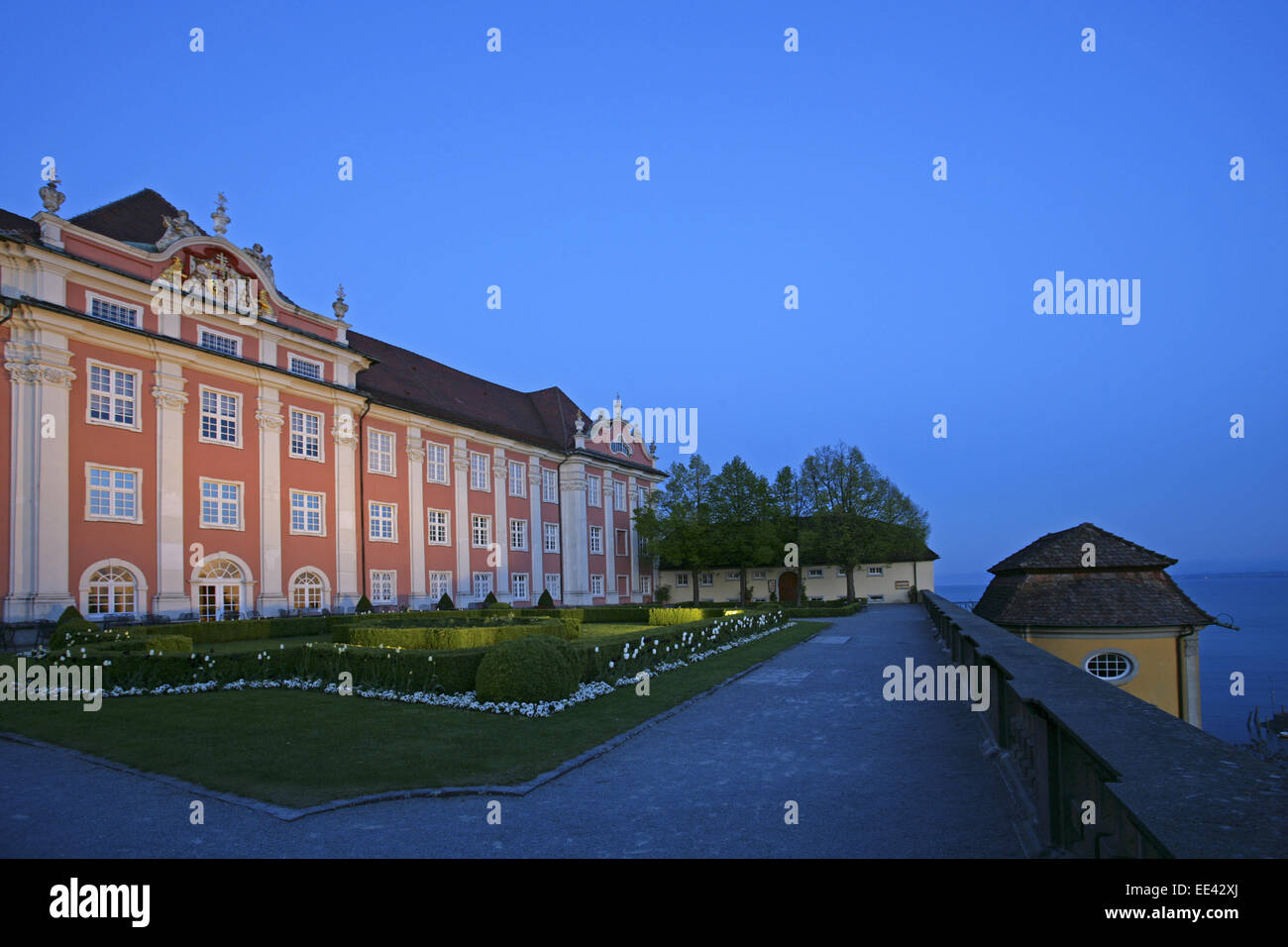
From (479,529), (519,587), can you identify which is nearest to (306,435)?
(479,529)

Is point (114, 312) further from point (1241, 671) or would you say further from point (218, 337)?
point (1241, 671)

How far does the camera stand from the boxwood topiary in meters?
11.5

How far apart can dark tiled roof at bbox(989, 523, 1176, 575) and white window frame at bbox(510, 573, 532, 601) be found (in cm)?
2712

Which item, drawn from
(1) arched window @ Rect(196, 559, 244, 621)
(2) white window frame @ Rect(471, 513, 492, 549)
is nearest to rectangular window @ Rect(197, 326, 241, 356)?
(1) arched window @ Rect(196, 559, 244, 621)

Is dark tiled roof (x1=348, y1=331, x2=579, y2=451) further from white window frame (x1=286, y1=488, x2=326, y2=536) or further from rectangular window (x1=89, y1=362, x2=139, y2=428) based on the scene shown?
rectangular window (x1=89, y1=362, x2=139, y2=428)

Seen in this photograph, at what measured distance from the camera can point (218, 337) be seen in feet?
96.7

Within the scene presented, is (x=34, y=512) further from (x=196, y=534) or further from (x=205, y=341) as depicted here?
(x=205, y=341)

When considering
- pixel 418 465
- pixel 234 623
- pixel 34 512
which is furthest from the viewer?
pixel 418 465

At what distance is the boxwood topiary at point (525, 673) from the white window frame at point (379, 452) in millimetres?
25670

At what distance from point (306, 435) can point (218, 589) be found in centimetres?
733
